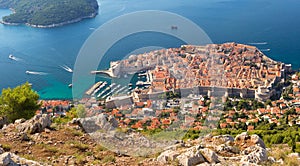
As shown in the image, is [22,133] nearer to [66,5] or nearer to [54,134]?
[54,134]

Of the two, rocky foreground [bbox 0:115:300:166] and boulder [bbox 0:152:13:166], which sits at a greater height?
boulder [bbox 0:152:13:166]

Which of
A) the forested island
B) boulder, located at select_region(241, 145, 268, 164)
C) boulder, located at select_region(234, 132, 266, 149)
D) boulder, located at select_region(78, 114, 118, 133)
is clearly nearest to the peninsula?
boulder, located at select_region(78, 114, 118, 133)

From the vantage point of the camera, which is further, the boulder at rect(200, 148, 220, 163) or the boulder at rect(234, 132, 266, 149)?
the boulder at rect(234, 132, 266, 149)

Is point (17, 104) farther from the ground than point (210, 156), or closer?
farther from the ground

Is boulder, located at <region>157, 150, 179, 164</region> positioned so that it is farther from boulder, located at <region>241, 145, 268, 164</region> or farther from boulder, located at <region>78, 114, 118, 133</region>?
boulder, located at <region>78, 114, 118, 133</region>

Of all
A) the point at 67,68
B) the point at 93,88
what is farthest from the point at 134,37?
the point at 93,88

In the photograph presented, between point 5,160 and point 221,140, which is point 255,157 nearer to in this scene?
point 221,140

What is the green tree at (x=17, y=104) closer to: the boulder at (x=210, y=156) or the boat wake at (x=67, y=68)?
the boulder at (x=210, y=156)
